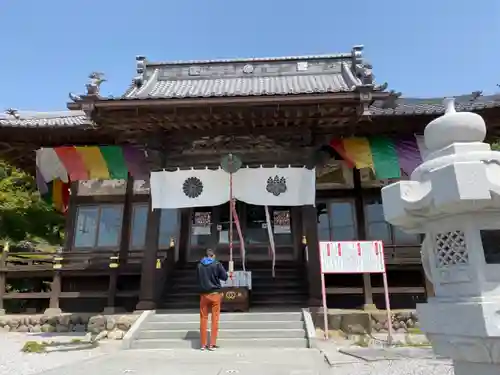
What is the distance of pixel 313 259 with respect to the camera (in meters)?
9.89

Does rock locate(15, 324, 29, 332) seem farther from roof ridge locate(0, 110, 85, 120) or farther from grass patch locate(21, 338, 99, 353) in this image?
roof ridge locate(0, 110, 85, 120)

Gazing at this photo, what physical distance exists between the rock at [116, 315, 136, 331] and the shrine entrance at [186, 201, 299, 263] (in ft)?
13.4

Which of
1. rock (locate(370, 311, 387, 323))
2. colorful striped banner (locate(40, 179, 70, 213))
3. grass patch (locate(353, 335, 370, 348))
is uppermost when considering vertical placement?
colorful striped banner (locate(40, 179, 70, 213))

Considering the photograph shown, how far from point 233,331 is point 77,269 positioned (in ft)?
21.1

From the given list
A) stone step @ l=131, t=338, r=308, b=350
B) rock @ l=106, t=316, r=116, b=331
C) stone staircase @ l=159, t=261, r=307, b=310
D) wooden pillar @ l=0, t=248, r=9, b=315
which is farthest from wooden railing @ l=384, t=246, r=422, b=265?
wooden pillar @ l=0, t=248, r=9, b=315

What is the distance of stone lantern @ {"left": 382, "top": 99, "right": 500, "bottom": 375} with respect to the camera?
297 cm

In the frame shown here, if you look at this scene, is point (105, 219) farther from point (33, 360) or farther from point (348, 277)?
point (348, 277)

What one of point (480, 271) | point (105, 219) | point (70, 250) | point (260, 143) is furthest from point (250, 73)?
point (480, 271)

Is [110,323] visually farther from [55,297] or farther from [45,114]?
[45,114]

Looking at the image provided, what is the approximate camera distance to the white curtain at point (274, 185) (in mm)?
10297

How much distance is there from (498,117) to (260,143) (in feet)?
21.7

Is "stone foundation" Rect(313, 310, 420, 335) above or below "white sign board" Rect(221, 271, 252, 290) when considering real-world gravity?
below

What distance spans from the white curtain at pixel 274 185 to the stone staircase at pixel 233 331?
2.88 m

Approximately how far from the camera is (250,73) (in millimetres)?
15078
